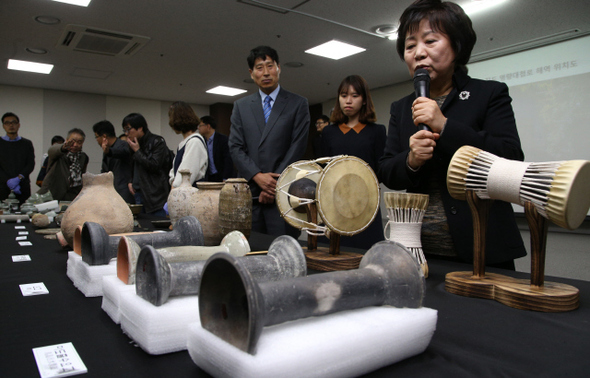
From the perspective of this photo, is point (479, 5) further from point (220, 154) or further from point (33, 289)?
point (33, 289)

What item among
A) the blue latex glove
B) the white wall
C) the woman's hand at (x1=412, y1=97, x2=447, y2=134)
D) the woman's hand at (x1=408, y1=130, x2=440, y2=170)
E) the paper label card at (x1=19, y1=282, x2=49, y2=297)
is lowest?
the paper label card at (x1=19, y1=282, x2=49, y2=297)

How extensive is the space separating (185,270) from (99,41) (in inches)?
283

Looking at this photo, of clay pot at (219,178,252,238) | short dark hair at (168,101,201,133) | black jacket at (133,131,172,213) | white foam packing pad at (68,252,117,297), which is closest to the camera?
white foam packing pad at (68,252,117,297)

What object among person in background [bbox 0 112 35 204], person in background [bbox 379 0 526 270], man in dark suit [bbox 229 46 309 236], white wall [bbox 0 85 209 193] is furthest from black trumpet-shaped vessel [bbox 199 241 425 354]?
white wall [bbox 0 85 209 193]

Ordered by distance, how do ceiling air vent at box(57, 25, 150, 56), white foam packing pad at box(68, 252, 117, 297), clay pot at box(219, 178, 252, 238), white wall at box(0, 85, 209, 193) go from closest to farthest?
white foam packing pad at box(68, 252, 117, 297)
clay pot at box(219, 178, 252, 238)
ceiling air vent at box(57, 25, 150, 56)
white wall at box(0, 85, 209, 193)

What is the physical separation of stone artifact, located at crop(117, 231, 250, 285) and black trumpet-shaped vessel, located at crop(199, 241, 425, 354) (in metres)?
0.36

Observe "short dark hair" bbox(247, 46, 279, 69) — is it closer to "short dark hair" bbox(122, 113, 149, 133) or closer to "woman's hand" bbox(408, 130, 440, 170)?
"woman's hand" bbox(408, 130, 440, 170)

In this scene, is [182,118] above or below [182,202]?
above

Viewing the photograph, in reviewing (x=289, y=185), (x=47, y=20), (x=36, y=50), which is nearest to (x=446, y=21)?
(x=289, y=185)

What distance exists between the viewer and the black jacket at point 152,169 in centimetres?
382

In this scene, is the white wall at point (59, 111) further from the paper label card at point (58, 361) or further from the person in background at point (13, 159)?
the paper label card at point (58, 361)

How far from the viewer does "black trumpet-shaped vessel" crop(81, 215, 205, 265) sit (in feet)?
3.81

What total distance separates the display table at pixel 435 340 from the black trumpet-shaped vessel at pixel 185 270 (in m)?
0.11

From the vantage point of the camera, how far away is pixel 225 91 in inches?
415
